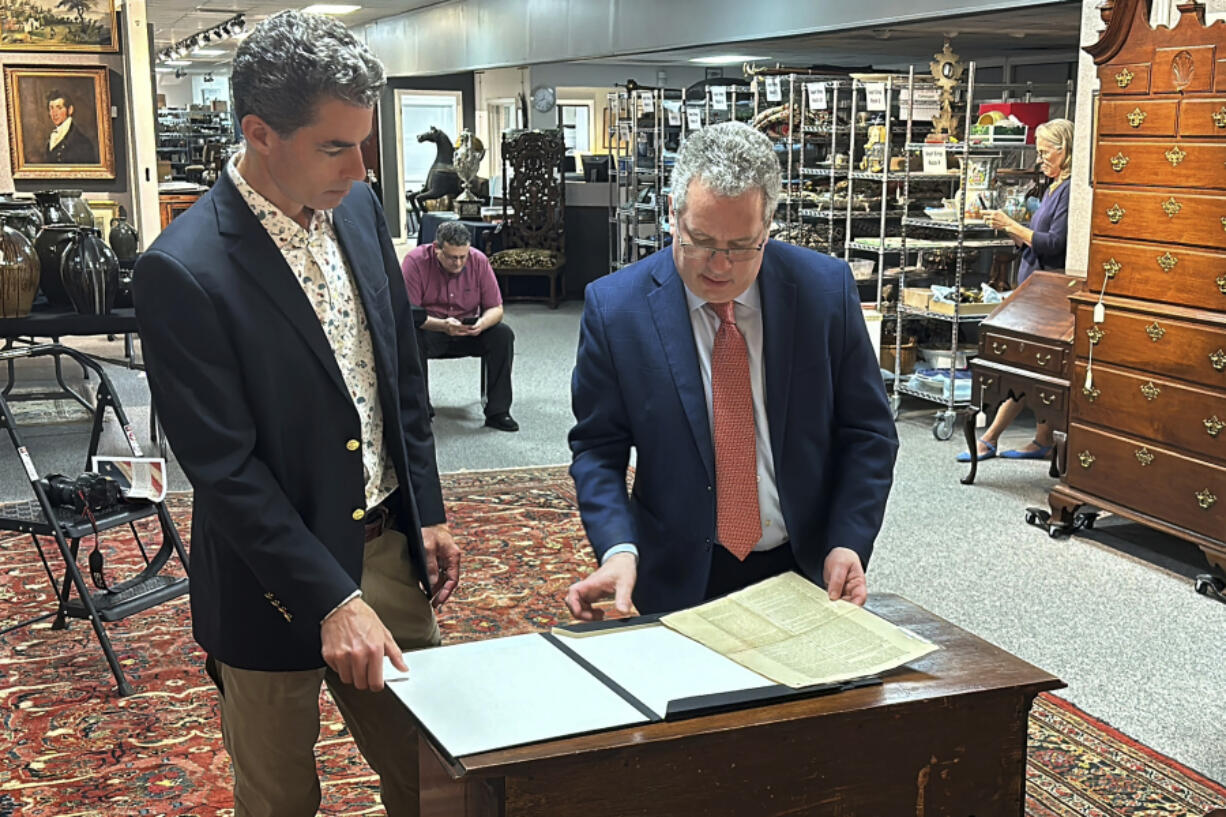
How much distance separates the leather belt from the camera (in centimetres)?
215

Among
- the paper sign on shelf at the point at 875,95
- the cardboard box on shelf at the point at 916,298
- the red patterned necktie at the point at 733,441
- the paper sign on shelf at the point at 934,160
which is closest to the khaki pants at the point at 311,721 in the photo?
the red patterned necktie at the point at 733,441

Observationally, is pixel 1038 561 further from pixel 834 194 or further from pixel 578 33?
pixel 578 33

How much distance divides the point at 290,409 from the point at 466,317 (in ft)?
19.9

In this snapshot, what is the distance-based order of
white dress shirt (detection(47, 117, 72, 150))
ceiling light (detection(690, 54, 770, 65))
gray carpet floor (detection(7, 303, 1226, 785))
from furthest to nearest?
ceiling light (detection(690, 54, 770, 65)), white dress shirt (detection(47, 117, 72, 150)), gray carpet floor (detection(7, 303, 1226, 785))

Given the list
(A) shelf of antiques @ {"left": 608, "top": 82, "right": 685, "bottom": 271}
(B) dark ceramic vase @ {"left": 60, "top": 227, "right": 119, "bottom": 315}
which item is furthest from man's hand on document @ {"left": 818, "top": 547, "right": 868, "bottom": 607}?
(A) shelf of antiques @ {"left": 608, "top": 82, "right": 685, "bottom": 271}

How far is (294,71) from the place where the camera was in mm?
1782

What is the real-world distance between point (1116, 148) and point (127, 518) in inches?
159

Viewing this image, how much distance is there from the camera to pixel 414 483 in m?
2.24

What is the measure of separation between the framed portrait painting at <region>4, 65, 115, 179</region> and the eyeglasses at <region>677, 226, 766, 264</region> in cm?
803

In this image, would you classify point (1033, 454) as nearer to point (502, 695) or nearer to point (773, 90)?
point (773, 90)

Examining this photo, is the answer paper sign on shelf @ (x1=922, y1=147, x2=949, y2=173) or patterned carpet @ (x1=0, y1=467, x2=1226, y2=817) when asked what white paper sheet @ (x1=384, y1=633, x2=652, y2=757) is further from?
paper sign on shelf @ (x1=922, y1=147, x2=949, y2=173)

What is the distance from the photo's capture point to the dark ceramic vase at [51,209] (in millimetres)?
7723

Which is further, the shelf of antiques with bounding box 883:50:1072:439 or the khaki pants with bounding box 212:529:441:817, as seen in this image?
the shelf of antiques with bounding box 883:50:1072:439

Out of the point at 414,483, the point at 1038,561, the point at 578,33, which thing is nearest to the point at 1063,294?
the point at 1038,561
